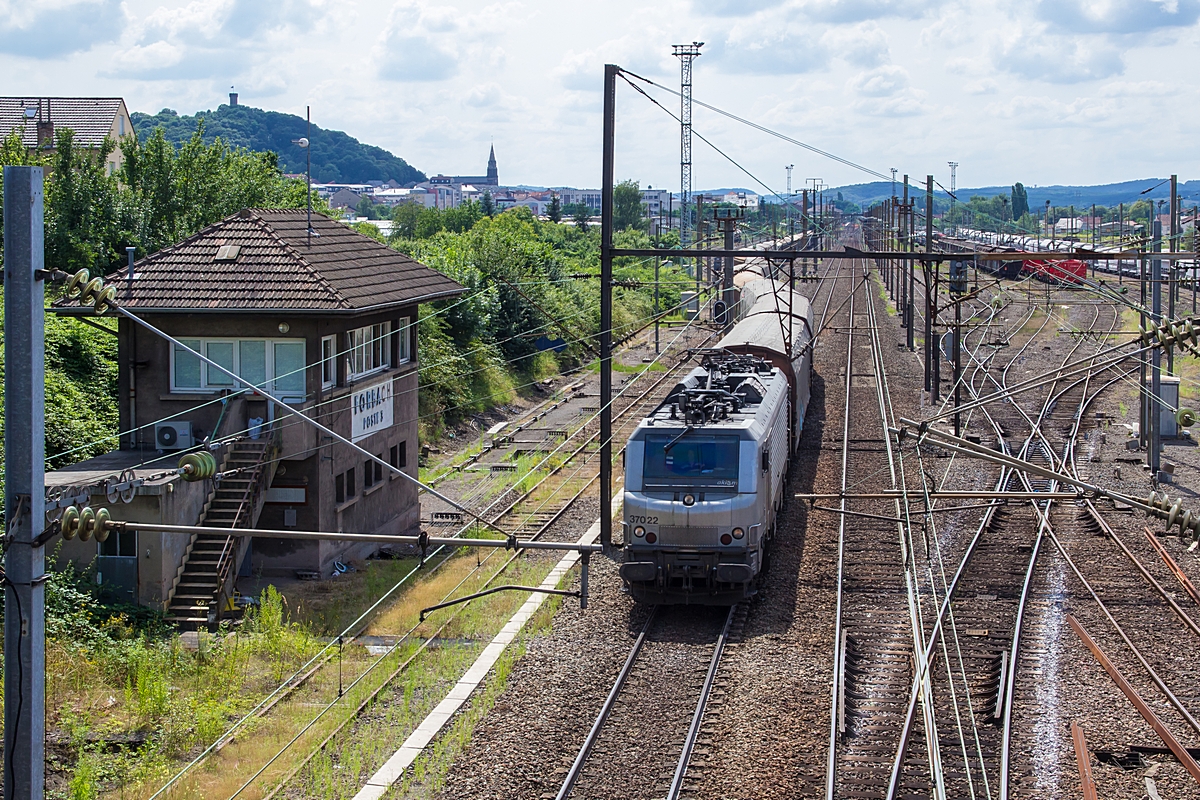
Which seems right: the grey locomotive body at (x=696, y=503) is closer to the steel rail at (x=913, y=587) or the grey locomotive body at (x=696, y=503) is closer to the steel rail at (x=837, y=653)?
the steel rail at (x=837, y=653)

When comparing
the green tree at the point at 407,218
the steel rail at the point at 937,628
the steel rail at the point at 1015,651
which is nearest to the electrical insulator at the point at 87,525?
the steel rail at the point at 937,628

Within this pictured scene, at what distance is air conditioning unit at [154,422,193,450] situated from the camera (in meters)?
19.2

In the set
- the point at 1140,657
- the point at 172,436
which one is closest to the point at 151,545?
the point at 172,436

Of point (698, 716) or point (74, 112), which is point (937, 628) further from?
point (74, 112)

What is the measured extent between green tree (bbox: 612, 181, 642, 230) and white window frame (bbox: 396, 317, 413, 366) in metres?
91.8

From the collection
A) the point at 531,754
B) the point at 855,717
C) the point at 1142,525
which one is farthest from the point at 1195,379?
the point at 531,754

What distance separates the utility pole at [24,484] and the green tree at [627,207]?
109 meters

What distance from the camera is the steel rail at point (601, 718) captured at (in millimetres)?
11297

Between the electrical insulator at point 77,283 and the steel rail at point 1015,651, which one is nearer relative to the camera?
the electrical insulator at point 77,283

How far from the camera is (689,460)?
54.0 ft

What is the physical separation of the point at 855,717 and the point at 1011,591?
18.3ft

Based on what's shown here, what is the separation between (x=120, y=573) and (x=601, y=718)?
7821 mm

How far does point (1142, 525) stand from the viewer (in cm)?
2109

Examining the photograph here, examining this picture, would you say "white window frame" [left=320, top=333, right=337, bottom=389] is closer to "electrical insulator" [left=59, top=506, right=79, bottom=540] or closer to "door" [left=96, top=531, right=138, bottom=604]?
"door" [left=96, top=531, right=138, bottom=604]
